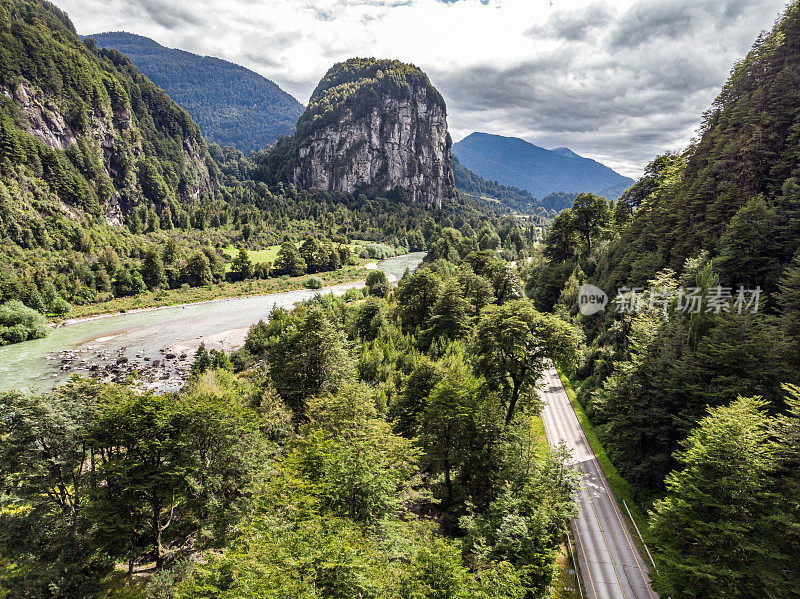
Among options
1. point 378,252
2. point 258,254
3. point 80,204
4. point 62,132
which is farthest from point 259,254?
point 62,132

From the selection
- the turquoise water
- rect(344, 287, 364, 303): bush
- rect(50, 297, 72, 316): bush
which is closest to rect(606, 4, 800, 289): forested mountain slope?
rect(344, 287, 364, 303): bush

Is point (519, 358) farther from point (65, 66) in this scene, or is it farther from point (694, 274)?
point (65, 66)

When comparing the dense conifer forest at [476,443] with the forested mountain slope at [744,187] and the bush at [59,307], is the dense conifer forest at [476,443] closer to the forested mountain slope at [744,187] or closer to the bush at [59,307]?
the forested mountain slope at [744,187]

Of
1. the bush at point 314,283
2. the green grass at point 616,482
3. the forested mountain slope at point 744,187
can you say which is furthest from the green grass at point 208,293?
the green grass at point 616,482

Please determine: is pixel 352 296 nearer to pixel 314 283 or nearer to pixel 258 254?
pixel 314 283

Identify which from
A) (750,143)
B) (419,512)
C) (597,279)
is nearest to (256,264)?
(597,279)
